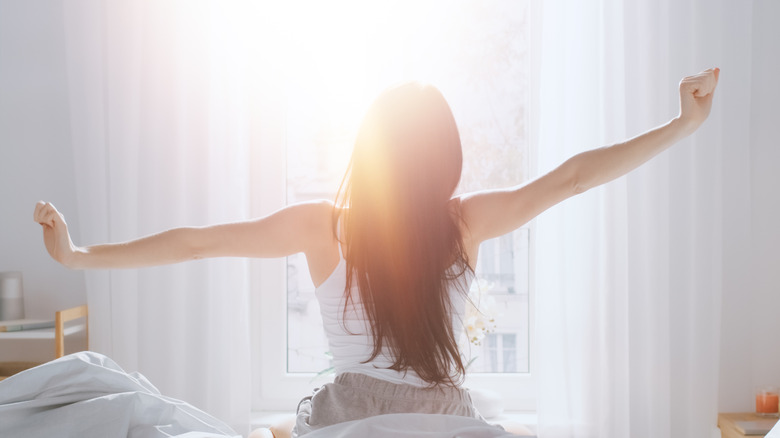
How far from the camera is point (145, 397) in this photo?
51.5 inches

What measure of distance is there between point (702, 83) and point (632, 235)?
110 cm

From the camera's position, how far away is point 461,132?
2850 mm

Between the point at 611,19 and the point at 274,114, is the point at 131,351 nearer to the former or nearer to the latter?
the point at 274,114

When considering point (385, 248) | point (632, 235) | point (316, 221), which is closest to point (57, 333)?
point (316, 221)

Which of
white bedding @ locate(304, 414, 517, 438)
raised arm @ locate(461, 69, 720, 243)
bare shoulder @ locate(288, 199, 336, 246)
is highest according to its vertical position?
raised arm @ locate(461, 69, 720, 243)

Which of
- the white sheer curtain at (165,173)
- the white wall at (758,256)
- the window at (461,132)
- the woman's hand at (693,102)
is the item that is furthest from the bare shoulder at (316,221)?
the white wall at (758,256)

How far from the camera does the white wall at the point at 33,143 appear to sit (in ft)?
9.08

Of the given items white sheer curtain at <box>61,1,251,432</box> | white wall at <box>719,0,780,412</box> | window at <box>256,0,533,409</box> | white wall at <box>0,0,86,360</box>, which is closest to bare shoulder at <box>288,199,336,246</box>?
white sheer curtain at <box>61,1,251,432</box>

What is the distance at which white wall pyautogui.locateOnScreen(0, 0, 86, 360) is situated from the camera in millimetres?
2768

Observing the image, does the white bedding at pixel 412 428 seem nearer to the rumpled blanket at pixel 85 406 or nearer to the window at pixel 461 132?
the rumpled blanket at pixel 85 406

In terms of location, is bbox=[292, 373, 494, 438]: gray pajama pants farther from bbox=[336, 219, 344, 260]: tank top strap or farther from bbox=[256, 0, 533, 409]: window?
bbox=[256, 0, 533, 409]: window

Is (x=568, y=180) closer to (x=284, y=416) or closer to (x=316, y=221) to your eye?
Result: (x=316, y=221)

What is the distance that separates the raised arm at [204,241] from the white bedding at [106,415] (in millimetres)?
205

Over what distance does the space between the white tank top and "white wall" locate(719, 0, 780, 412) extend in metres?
1.68
